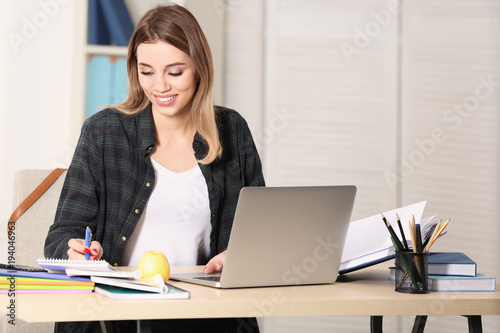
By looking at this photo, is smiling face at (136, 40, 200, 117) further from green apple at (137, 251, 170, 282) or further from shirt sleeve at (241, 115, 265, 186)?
green apple at (137, 251, 170, 282)

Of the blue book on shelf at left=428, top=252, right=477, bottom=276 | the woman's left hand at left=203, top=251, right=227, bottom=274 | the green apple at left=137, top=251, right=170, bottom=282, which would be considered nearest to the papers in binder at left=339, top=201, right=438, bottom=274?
the blue book on shelf at left=428, top=252, right=477, bottom=276

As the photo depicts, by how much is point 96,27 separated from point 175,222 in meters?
1.79

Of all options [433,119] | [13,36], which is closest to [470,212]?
[433,119]

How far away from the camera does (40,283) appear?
42.9 inches

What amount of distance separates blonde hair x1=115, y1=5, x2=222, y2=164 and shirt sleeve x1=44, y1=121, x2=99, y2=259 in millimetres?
170

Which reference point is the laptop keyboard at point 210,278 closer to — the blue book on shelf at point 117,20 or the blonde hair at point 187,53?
the blonde hair at point 187,53

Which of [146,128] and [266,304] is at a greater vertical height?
[146,128]

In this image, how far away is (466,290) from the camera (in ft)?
4.19

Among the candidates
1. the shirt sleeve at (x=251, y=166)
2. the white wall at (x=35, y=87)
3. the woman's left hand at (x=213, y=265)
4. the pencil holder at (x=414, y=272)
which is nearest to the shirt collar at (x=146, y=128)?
the shirt sleeve at (x=251, y=166)

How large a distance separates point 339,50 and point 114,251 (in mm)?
1974

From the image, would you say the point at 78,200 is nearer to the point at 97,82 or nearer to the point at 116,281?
the point at 116,281

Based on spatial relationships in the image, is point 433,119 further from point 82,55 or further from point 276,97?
point 82,55

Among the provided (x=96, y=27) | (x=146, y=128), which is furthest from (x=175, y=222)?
(x=96, y=27)

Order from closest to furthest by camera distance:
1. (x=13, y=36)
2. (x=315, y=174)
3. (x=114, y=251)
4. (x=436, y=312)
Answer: (x=436, y=312), (x=114, y=251), (x=13, y=36), (x=315, y=174)
